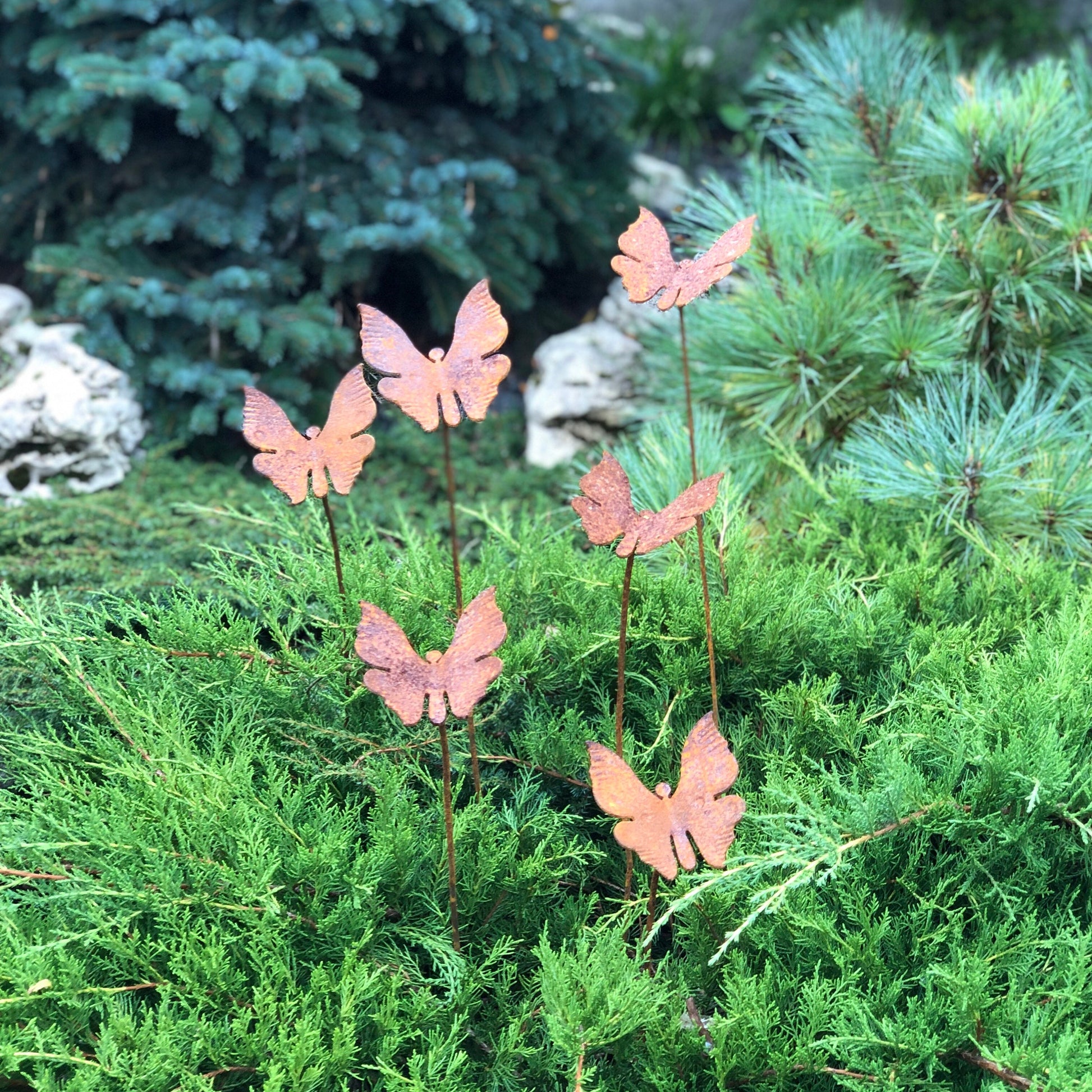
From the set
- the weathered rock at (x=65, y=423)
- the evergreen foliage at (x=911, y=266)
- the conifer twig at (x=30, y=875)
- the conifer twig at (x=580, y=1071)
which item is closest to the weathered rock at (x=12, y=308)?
the weathered rock at (x=65, y=423)

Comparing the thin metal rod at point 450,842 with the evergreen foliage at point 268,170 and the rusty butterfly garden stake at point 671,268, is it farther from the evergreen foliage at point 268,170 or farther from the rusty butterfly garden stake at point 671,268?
the evergreen foliage at point 268,170

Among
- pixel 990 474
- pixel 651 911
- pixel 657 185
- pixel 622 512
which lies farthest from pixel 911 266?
pixel 657 185

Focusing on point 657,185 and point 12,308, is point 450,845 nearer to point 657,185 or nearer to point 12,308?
point 12,308

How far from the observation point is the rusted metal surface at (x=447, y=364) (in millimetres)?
1084

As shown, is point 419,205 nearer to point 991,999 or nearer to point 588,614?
point 588,614

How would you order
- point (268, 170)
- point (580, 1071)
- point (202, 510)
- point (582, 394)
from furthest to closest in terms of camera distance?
point (582, 394), point (268, 170), point (202, 510), point (580, 1071)

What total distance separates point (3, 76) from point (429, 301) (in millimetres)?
1260

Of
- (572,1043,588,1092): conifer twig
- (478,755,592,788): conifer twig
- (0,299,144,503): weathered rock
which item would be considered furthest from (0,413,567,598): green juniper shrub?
(572,1043,588,1092): conifer twig

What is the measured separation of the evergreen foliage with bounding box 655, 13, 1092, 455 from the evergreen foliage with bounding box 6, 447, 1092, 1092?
0.69 meters

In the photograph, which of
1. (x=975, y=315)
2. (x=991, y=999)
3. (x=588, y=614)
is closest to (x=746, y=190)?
(x=975, y=315)

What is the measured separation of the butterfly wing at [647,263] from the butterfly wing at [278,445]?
0.43m

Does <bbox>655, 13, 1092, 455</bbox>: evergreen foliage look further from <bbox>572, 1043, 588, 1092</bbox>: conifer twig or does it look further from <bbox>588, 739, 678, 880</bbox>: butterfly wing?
<bbox>572, 1043, 588, 1092</bbox>: conifer twig

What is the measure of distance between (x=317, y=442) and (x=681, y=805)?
1.89 ft

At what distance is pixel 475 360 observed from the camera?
3.61ft
